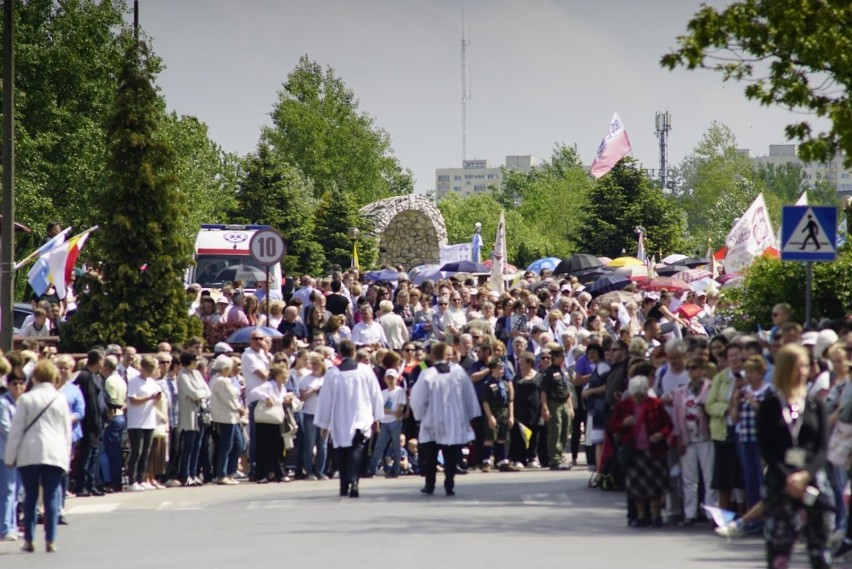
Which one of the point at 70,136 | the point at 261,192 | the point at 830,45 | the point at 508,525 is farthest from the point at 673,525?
the point at 261,192

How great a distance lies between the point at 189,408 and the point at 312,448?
1.80 metres

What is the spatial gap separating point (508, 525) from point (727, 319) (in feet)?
29.7

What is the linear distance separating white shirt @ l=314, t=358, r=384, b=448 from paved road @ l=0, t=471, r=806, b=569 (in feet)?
2.65

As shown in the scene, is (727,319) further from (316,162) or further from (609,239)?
(316,162)

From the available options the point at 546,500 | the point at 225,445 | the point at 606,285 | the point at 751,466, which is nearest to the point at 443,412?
the point at 546,500

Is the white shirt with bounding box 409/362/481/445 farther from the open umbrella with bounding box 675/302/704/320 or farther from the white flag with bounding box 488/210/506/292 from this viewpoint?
the white flag with bounding box 488/210/506/292

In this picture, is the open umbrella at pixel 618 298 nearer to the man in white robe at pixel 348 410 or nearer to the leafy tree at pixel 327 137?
the man in white robe at pixel 348 410

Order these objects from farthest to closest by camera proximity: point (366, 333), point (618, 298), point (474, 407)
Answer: point (618, 298) → point (366, 333) → point (474, 407)

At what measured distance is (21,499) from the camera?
55.5ft

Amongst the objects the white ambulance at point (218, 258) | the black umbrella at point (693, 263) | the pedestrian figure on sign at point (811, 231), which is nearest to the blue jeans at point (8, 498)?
the pedestrian figure on sign at point (811, 231)

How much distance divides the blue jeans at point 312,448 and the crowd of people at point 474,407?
0.11 ft

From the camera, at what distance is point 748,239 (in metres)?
29.7

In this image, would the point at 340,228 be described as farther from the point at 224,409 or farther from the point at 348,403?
the point at 348,403

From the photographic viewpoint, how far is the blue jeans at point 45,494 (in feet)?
47.1
